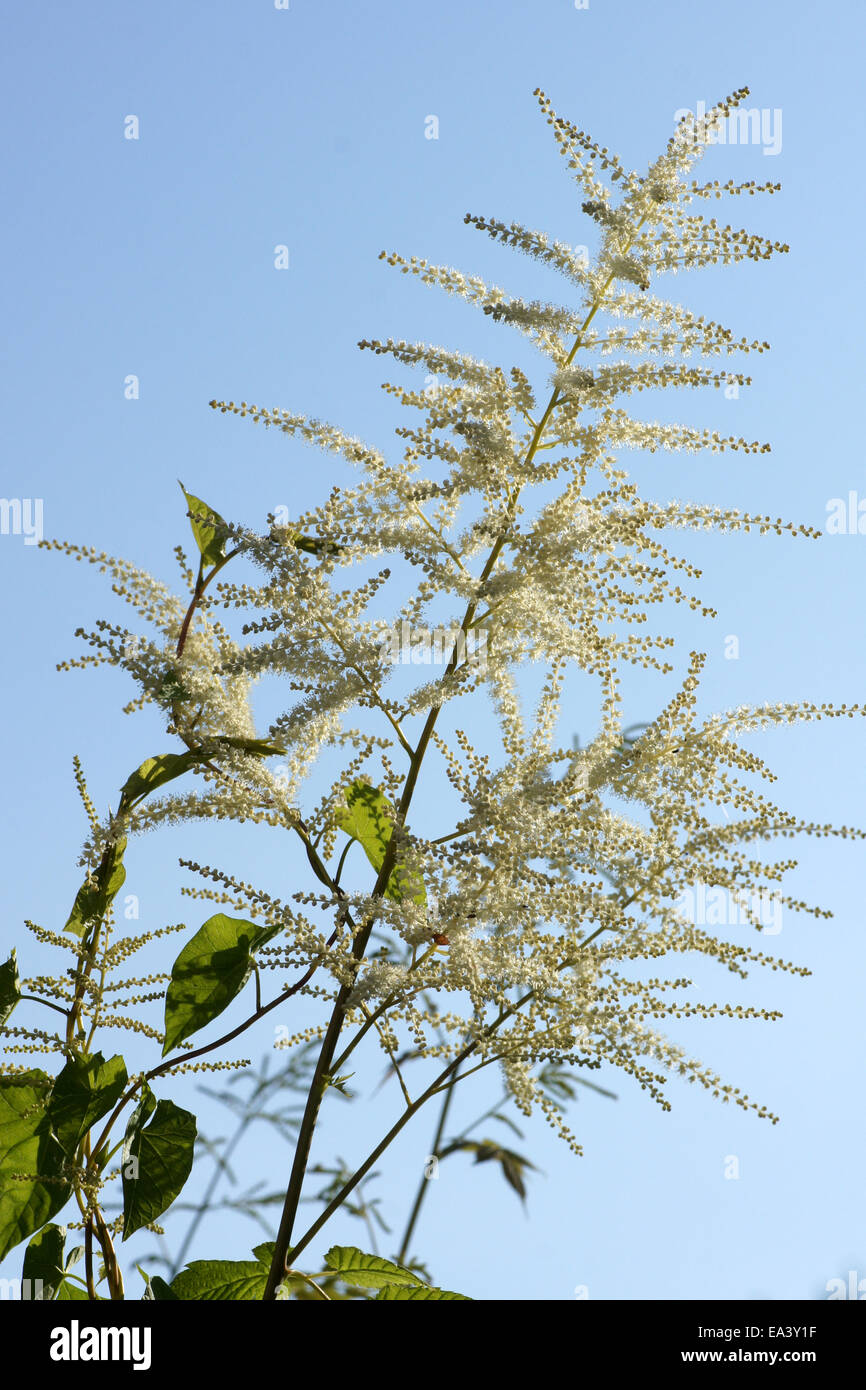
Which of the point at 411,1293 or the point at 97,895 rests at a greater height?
the point at 97,895

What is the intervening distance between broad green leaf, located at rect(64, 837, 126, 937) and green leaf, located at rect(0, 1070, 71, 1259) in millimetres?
212

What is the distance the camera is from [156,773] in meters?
1.72

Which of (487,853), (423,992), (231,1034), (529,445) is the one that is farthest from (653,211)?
(231,1034)

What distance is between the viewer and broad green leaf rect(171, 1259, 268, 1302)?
5.92 ft

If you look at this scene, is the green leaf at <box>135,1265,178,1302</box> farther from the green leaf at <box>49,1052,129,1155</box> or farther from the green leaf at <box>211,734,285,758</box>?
the green leaf at <box>211,734,285,758</box>

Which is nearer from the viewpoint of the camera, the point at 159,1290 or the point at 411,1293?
the point at 159,1290

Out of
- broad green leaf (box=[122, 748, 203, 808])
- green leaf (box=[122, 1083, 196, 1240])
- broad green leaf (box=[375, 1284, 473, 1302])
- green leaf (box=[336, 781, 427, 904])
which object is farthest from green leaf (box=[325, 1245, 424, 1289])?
broad green leaf (box=[122, 748, 203, 808])

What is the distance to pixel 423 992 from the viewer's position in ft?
5.38

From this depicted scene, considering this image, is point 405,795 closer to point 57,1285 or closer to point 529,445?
point 529,445

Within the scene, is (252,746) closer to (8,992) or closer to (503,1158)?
(8,992)

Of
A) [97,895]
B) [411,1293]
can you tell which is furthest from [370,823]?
[411,1293]

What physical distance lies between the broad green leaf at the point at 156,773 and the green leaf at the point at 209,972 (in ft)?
0.72

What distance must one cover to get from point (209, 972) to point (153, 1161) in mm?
249

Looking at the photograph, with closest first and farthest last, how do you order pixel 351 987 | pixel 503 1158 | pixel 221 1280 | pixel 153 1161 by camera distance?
pixel 351 987 < pixel 153 1161 < pixel 221 1280 < pixel 503 1158
